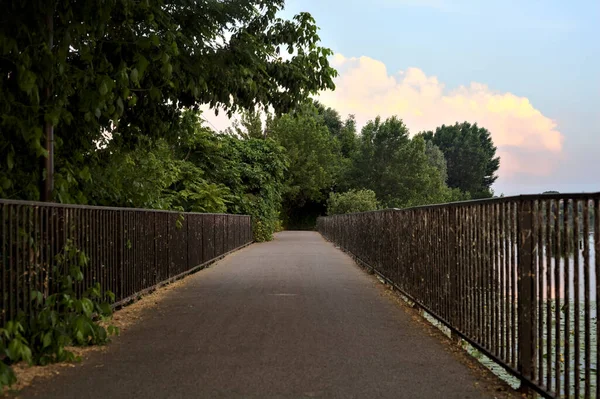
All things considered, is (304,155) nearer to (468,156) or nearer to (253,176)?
(253,176)

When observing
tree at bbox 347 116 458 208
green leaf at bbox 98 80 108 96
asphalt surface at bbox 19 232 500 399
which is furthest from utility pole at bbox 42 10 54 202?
tree at bbox 347 116 458 208

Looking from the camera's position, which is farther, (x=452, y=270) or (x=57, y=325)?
(x=452, y=270)

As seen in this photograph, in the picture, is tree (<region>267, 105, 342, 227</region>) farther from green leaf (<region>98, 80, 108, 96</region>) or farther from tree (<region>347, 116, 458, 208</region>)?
green leaf (<region>98, 80, 108, 96</region>)

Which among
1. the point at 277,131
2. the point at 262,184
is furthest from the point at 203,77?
the point at 277,131

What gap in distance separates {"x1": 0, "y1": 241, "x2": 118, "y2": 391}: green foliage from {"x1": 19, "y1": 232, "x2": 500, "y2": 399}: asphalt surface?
0.94 ft

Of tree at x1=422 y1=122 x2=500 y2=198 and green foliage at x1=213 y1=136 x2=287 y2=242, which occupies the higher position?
tree at x1=422 y1=122 x2=500 y2=198

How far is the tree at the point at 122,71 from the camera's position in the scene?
7.33 m

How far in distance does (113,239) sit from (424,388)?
5707 millimetres

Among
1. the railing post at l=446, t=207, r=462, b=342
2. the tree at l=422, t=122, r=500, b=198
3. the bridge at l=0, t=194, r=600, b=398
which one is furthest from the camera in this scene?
the tree at l=422, t=122, r=500, b=198

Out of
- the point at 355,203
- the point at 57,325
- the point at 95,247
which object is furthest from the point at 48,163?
the point at 355,203

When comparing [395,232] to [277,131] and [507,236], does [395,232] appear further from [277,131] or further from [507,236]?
[277,131]

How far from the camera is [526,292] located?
16.5ft

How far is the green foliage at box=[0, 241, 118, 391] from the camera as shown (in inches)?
226

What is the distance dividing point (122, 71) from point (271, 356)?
3758 millimetres
